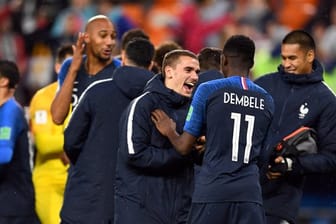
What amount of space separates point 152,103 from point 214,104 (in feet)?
2.08

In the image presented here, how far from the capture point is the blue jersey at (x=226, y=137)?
28.5 ft

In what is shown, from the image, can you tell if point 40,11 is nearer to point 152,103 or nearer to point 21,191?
point 21,191

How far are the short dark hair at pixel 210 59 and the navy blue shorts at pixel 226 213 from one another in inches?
63.2

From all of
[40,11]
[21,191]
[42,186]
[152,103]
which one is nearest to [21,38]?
[40,11]

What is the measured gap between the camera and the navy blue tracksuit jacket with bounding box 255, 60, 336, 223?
9.66 meters

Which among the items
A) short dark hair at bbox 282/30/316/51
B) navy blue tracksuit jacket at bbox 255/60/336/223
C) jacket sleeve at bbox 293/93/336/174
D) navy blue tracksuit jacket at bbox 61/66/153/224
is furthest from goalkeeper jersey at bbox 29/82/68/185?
jacket sleeve at bbox 293/93/336/174

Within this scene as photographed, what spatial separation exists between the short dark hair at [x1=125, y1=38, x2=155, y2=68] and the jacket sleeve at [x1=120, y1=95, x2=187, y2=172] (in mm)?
699

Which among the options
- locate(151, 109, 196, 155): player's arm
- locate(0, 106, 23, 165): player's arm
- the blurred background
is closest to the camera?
locate(151, 109, 196, 155): player's arm

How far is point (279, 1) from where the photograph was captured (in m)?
17.5

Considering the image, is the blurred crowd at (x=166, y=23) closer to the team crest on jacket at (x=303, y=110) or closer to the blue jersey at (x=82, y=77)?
the blue jersey at (x=82, y=77)

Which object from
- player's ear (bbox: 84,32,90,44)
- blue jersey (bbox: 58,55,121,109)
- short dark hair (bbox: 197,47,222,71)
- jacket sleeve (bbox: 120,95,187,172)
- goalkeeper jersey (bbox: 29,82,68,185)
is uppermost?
player's ear (bbox: 84,32,90,44)

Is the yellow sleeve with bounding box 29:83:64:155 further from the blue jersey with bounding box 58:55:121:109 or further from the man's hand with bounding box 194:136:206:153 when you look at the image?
the man's hand with bounding box 194:136:206:153

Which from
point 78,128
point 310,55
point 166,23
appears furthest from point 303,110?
point 166,23

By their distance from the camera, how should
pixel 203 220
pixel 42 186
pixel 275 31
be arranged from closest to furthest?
1. pixel 203 220
2. pixel 42 186
3. pixel 275 31
